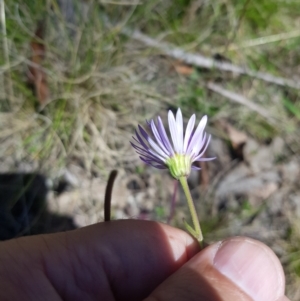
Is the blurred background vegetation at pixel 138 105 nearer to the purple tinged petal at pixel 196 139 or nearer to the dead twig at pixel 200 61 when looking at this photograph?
the dead twig at pixel 200 61

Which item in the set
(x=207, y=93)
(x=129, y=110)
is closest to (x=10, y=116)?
(x=129, y=110)

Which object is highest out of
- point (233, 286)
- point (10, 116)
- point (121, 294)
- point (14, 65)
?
point (14, 65)

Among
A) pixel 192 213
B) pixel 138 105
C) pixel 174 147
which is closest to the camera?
pixel 192 213

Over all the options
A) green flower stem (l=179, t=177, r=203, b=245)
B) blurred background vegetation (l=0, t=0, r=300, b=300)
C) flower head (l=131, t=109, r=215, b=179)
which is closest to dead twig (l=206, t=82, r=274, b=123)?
blurred background vegetation (l=0, t=0, r=300, b=300)

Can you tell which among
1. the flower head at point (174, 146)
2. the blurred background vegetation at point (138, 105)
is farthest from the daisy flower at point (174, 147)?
the blurred background vegetation at point (138, 105)

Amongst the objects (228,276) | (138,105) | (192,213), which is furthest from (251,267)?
(138,105)

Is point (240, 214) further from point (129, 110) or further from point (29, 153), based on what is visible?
point (29, 153)

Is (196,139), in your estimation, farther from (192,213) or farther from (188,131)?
(192,213)
